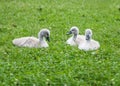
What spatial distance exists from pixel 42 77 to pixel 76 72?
0.71 meters

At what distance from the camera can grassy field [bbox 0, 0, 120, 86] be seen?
7.33 metres

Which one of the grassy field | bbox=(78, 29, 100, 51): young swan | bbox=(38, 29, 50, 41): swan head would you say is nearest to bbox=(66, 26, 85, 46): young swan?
the grassy field

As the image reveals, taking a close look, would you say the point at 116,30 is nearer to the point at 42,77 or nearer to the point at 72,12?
the point at 72,12

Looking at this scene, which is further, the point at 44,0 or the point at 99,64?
the point at 44,0

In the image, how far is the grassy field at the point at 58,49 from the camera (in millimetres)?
7328

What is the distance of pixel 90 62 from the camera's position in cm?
824

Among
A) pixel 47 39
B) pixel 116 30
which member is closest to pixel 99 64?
pixel 47 39

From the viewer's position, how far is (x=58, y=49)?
9281 millimetres

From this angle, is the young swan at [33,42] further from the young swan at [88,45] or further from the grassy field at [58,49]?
the young swan at [88,45]

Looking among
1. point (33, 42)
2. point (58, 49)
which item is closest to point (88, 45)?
point (58, 49)

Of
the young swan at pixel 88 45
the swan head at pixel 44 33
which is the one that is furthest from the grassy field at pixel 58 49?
the swan head at pixel 44 33

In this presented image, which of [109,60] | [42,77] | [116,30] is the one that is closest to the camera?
[42,77]

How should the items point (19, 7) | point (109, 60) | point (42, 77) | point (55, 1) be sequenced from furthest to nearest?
point (55, 1)
point (19, 7)
point (109, 60)
point (42, 77)

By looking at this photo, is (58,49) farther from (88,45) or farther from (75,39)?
(75,39)
